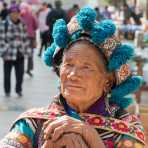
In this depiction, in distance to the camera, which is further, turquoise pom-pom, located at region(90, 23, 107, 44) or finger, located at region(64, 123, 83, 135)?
turquoise pom-pom, located at region(90, 23, 107, 44)

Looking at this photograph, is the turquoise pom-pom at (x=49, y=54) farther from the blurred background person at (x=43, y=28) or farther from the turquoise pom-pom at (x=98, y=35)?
the blurred background person at (x=43, y=28)

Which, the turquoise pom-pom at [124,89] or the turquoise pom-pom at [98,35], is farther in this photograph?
the turquoise pom-pom at [124,89]

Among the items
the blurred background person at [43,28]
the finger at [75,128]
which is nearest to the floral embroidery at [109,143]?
the finger at [75,128]

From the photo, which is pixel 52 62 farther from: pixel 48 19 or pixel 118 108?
pixel 48 19

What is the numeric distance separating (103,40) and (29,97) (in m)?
8.98

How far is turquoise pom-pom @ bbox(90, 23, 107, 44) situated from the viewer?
7.46 ft

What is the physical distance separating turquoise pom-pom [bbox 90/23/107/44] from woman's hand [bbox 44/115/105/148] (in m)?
0.31

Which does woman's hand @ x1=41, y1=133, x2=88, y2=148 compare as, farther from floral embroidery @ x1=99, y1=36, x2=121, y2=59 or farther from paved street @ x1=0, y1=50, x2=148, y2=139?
paved street @ x1=0, y1=50, x2=148, y2=139

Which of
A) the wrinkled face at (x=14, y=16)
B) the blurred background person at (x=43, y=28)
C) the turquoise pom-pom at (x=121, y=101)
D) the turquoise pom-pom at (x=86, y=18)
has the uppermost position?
the turquoise pom-pom at (x=86, y=18)

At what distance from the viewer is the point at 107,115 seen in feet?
7.58

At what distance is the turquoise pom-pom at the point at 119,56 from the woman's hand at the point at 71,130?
0.26 metres

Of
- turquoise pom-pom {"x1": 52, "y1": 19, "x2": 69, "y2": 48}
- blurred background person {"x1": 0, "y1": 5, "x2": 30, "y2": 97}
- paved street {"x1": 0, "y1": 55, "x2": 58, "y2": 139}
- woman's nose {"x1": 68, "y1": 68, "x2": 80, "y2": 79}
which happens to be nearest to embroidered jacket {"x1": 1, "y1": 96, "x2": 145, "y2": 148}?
woman's nose {"x1": 68, "y1": 68, "x2": 80, "y2": 79}

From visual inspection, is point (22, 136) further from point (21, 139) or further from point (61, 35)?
point (61, 35)

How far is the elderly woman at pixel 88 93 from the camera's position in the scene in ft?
7.29
